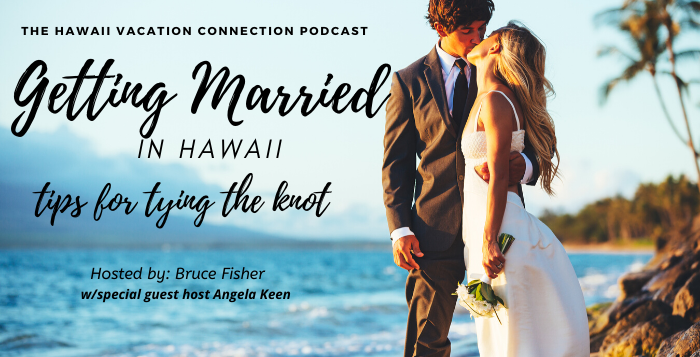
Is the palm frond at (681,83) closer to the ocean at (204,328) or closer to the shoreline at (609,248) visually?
the ocean at (204,328)

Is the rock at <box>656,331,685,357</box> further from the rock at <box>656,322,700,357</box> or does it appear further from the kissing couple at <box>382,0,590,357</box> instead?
the kissing couple at <box>382,0,590,357</box>

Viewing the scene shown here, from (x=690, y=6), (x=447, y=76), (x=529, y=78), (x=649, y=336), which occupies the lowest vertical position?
(x=649, y=336)

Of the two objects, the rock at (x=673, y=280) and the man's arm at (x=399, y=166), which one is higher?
the man's arm at (x=399, y=166)

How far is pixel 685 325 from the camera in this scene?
4.04m

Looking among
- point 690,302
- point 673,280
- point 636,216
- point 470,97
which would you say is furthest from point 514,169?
point 636,216

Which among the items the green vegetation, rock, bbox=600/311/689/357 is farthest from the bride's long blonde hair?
the green vegetation

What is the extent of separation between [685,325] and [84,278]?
1006 inches

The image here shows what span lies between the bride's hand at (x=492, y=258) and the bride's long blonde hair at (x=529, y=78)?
42 cm

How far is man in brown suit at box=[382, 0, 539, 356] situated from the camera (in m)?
2.36

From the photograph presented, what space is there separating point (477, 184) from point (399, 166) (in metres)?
0.39

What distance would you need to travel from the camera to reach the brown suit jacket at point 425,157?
235 cm

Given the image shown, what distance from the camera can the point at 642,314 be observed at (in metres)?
4.71

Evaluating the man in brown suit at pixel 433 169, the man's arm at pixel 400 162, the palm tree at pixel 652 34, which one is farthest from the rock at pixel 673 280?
the palm tree at pixel 652 34

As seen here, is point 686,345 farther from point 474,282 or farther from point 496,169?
point 496,169
